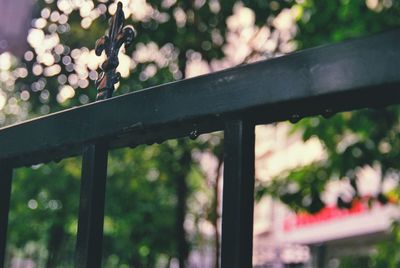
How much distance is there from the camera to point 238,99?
1391 mm

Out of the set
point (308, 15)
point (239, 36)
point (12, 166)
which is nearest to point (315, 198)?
point (308, 15)

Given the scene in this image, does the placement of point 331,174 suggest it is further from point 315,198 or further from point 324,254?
point 324,254

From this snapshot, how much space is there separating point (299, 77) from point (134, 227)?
10939mm

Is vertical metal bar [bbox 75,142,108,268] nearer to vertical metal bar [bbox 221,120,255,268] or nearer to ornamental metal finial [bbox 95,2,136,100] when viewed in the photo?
ornamental metal finial [bbox 95,2,136,100]

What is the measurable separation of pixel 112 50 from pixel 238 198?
2.10 feet

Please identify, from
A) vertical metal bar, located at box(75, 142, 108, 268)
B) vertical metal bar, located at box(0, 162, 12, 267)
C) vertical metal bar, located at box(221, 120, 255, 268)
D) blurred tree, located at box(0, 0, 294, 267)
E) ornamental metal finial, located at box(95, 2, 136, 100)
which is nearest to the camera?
vertical metal bar, located at box(221, 120, 255, 268)

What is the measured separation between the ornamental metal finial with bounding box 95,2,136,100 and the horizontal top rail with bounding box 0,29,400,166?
0.09 meters

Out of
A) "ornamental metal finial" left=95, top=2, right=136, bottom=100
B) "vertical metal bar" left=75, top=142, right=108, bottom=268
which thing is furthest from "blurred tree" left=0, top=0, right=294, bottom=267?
"vertical metal bar" left=75, top=142, right=108, bottom=268

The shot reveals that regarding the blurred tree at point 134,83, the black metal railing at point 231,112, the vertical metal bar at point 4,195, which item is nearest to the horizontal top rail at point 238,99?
the black metal railing at point 231,112

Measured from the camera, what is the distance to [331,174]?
565 centimetres

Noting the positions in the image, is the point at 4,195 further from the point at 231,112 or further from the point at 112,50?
the point at 231,112

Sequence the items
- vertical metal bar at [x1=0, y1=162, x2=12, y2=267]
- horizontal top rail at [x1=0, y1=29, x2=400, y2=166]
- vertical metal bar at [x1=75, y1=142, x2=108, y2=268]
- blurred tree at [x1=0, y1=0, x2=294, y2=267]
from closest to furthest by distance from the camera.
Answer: horizontal top rail at [x1=0, y1=29, x2=400, y2=166] → vertical metal bar at [x1=75, y1=142, x2=108, y2=268] → vertical metal bar at [x1=0, y1=162, x2=12, y2=267] → blurred tree at [x1=0, y1=0, x2=294, y2=267]

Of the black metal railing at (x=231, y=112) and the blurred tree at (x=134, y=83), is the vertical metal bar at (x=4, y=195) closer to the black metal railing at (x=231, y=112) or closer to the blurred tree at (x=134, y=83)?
the black metal railing at (x=231, y=112)

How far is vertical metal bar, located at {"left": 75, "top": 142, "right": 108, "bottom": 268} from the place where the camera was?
1.64 m
